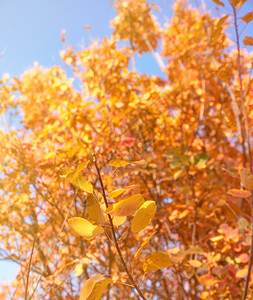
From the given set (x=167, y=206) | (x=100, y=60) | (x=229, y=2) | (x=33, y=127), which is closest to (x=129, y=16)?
(x=100, y=60)

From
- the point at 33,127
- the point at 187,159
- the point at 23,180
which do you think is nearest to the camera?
the point at 23,180

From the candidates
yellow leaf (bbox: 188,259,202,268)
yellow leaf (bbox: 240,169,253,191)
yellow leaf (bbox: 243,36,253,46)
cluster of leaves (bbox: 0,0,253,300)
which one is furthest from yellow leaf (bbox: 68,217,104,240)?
yellow leaf (bbox: 188,259,202,268)

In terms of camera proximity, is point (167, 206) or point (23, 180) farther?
point (167, 206)

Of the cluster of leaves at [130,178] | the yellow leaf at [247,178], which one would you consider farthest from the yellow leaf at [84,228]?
the yellow leaf at [247,178]

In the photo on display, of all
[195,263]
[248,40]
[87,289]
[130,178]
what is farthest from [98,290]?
[130,178]

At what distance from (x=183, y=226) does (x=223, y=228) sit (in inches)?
40.9

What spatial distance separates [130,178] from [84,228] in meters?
1.94

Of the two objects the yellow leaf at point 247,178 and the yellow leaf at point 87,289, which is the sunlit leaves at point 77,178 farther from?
the yellow leaf at point 247,178

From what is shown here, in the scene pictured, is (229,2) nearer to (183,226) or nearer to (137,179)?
(137,179)

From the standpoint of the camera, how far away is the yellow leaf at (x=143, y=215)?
21.3 inches

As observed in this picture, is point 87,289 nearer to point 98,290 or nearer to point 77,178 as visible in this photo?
point 98,290

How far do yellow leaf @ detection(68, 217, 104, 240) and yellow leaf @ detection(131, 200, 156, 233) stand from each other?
0.07 meters

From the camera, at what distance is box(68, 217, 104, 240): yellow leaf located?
0.52 m

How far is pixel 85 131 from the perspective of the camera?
2.41m
